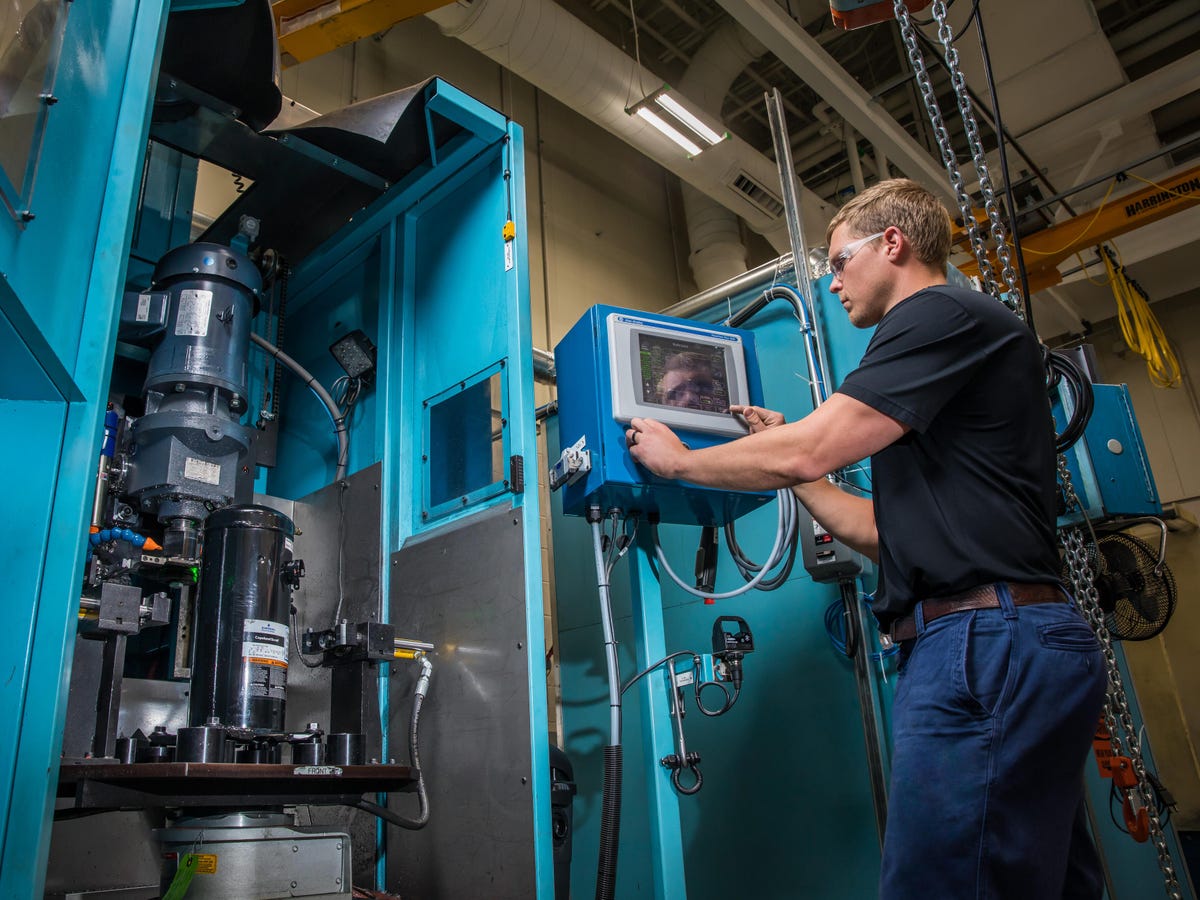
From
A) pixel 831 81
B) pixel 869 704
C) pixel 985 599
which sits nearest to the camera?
pixel 985 599

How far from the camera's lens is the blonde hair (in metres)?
1.71

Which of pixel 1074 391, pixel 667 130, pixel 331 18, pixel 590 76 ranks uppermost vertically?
pixel 590 76

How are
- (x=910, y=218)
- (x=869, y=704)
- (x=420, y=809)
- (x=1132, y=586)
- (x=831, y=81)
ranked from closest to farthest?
(x=910, y=218) < (x=420, y=809) < (x=869, y=704) < (x=1132, y=586) < (x=831, y=81)

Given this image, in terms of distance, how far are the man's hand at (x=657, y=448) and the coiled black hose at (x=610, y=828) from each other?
714mm

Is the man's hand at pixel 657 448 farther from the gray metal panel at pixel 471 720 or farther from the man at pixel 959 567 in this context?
the gray metal panel at pixel 471 720

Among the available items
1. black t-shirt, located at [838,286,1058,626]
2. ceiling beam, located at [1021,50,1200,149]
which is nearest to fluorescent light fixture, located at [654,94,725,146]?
ceiling beam, located at [1021,50,1200,149]

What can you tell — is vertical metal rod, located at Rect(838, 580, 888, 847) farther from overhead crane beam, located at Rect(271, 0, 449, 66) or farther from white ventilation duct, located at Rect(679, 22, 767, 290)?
white ventilation duct, located at Rect(679, 22, 767, 290)

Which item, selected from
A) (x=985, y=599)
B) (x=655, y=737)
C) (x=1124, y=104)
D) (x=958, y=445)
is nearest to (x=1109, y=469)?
(x=655, y=737)

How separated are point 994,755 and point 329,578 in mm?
2218

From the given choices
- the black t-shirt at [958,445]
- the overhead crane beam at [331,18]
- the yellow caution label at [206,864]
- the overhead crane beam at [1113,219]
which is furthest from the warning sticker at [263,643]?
the overhead crane beam at [1113,219]

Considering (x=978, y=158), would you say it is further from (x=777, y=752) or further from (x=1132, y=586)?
(x=1132, y=586)

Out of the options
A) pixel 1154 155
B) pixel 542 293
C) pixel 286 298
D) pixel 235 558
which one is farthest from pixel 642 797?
pixel 1154 155

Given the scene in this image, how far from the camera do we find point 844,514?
187 centimetres

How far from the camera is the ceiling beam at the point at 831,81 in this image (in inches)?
171
